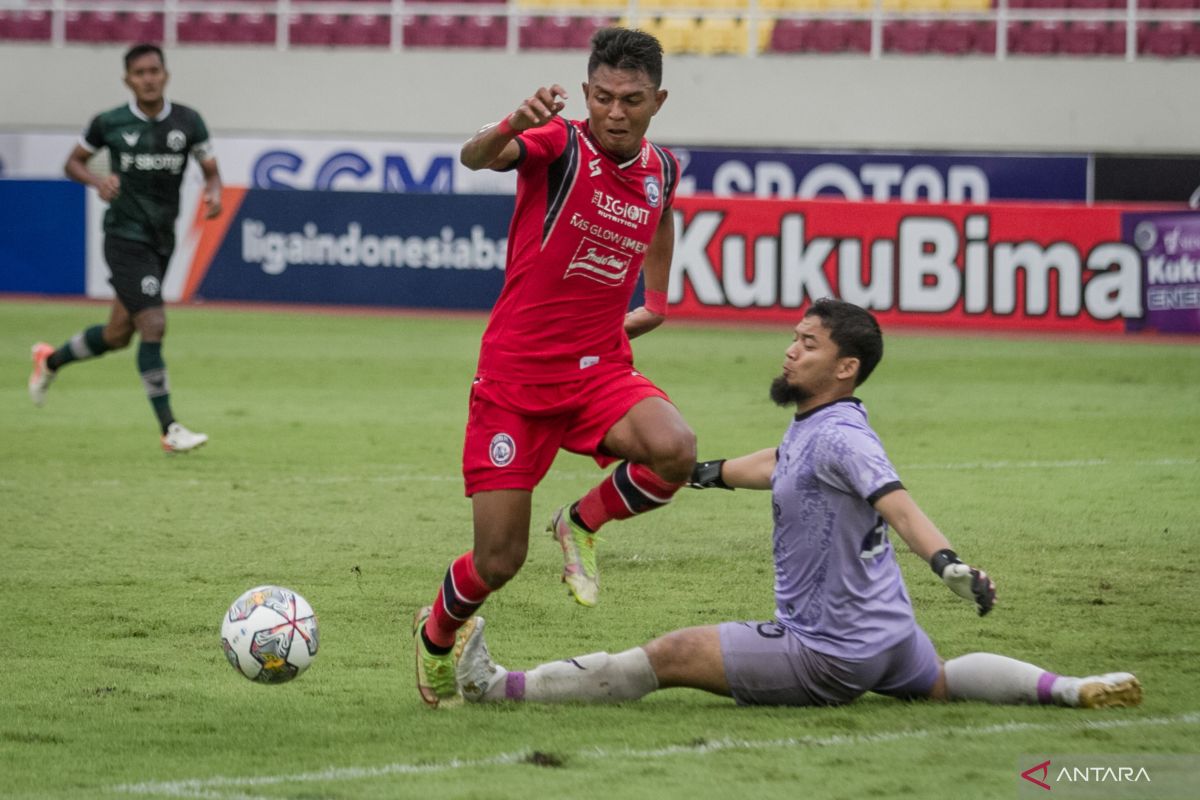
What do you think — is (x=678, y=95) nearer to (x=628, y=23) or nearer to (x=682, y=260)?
(x=628, y=23)

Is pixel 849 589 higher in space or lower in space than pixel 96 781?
higher

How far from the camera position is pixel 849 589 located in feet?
17.5

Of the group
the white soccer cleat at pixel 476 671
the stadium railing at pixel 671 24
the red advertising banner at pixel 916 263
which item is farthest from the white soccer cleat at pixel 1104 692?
the stadium railing at pixel 671 24

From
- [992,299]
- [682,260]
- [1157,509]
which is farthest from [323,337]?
[1157,509]

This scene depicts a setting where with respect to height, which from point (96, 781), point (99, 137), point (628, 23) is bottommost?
point (96, 781)

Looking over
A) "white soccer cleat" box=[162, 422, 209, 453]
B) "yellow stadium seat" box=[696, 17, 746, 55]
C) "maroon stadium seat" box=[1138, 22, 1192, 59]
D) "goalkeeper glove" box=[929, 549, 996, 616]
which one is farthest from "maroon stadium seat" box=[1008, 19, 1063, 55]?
"goalkeeper glove" box=[929, 549, 996, 616]

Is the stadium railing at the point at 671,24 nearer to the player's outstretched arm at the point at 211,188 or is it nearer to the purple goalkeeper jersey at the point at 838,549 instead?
the player's outstretched arm at the point at 211,188

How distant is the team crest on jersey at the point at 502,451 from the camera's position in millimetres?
5738

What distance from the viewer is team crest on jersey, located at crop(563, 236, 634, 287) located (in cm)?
589

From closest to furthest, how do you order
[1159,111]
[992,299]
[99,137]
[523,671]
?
[523,671], [99,137], [992,299], [1159,111]

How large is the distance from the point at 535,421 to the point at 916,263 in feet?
47.8

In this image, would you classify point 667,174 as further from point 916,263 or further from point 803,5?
point 803,5

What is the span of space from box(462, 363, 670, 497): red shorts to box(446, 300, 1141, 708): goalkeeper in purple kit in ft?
1.80

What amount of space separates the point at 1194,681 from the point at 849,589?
143 centimetres
